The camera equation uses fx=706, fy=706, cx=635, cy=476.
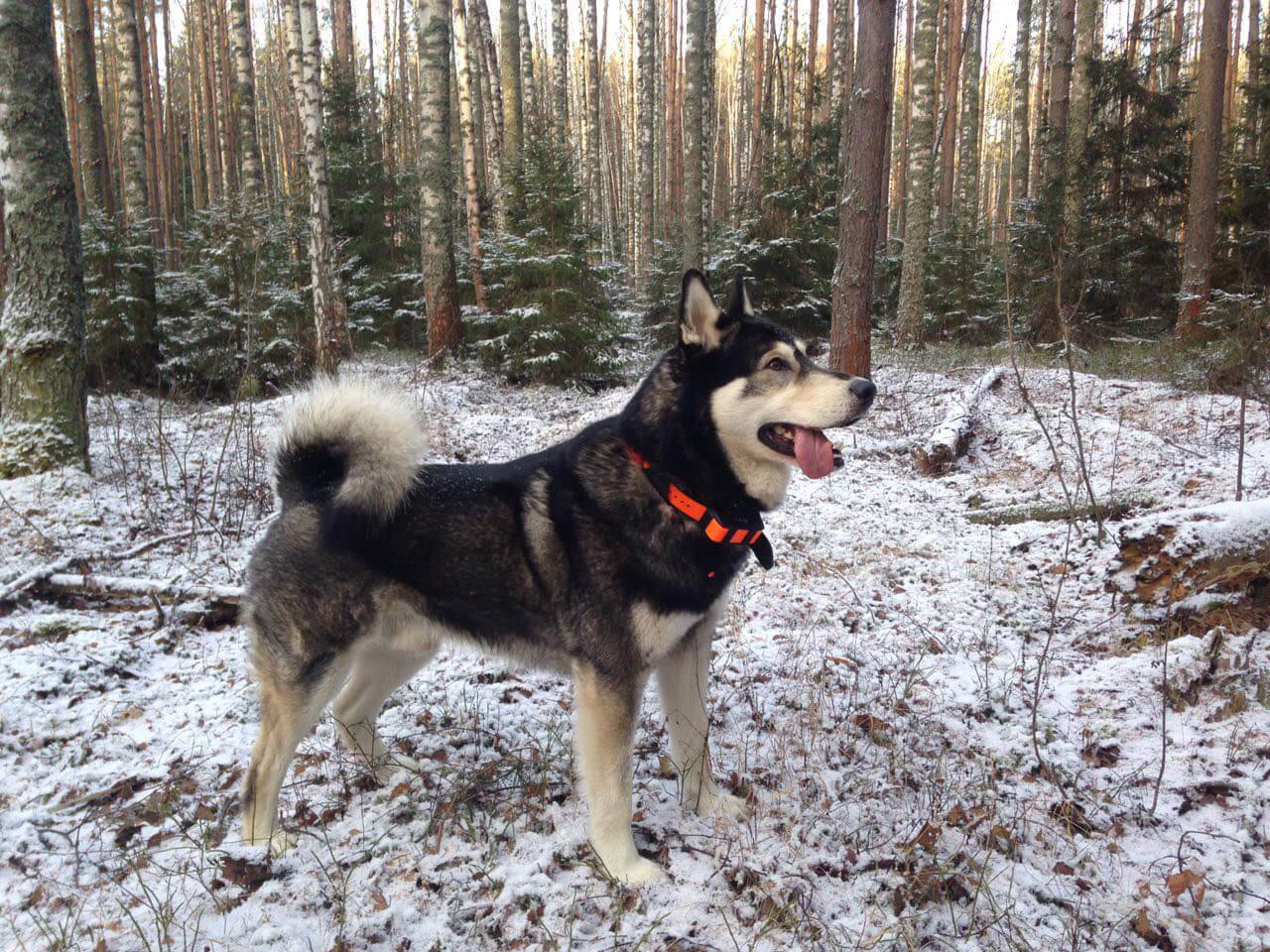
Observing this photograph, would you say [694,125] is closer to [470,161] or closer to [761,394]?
[470,161]

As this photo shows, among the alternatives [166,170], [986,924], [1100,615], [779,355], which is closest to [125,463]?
[779,355]

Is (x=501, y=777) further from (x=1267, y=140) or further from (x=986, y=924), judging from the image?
(x=1267, y=140)

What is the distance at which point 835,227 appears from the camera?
1369 cm

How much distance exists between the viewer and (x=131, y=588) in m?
4.64

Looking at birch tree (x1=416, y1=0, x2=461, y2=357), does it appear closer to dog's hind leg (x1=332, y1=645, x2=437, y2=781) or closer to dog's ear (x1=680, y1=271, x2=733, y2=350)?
dog's hind leg (x1=332, y1=645, x2=437, y2=781)

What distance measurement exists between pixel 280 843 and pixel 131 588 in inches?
108

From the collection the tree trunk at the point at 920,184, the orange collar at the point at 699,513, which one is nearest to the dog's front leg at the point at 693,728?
the orange collar at the point at 699,513

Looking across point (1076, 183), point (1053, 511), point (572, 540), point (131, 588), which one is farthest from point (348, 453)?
point (1076, 183)

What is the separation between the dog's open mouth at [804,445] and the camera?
2.69 metres

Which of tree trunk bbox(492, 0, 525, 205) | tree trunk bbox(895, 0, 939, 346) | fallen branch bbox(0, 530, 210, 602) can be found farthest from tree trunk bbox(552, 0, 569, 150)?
fallen branch bbox(0, 530, 210, 602)

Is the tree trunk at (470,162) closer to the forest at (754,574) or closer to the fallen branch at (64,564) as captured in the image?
the forest at (754,574)

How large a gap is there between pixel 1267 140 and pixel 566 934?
1616 centimetres

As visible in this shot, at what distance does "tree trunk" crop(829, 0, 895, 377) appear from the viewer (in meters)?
8.34

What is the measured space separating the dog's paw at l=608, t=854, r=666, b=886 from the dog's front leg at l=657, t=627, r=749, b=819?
0.42 metres
